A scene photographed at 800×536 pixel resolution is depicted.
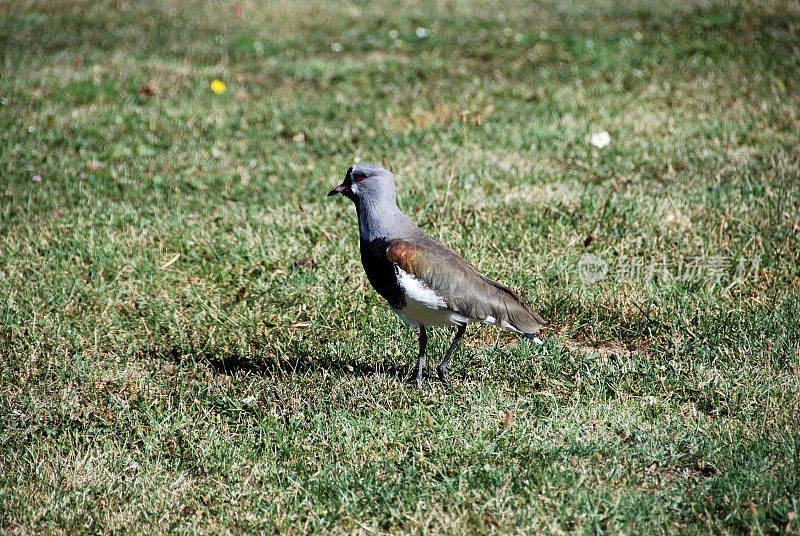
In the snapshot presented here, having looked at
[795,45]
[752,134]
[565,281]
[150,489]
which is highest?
[795,45]

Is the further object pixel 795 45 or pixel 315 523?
pixel 795 45

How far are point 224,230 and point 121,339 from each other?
4.57 ft

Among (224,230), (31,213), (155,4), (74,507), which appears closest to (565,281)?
(224,230)

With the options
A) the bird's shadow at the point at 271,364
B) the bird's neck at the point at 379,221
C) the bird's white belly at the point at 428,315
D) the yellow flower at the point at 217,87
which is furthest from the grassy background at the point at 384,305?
the bird's neck at the point at 379,221

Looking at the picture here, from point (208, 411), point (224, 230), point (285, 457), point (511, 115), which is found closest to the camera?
point (285, 457)

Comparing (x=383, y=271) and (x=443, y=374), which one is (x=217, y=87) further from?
(x=443, y=374)

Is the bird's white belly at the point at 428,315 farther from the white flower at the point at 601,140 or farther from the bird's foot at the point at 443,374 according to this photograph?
the white flower at the point at 601,140

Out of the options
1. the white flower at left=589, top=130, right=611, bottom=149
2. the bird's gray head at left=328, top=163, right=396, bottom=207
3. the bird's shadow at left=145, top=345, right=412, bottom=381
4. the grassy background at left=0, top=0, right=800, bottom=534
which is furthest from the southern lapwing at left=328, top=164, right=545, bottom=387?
the white flower at left=589, top=130, right=611, bottom=149

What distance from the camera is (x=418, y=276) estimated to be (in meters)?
3.50

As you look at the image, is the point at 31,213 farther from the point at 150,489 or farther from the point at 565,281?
the point at 565,281

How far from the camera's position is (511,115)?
290 inches

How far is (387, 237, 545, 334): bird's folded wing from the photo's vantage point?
3525mm

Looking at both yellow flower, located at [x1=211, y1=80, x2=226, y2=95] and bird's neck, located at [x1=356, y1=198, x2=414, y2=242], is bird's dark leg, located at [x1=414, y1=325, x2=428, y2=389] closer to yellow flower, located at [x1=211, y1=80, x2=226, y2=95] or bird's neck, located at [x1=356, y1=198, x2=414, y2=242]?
bird's neck, located at [x1=356, y1=198, x2=414, y2=242]
